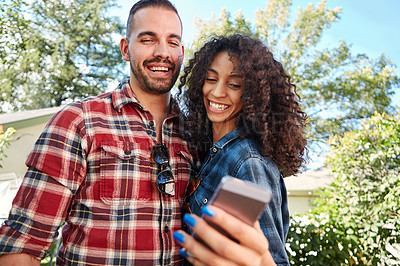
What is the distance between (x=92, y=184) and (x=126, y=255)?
0.38 m

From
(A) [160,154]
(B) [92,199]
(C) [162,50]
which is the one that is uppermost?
(C) [162,50]

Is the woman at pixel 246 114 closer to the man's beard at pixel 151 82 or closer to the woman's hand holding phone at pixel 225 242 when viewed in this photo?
the man's beard at pixel 151 82

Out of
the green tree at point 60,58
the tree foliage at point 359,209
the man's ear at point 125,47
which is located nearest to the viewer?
the man's ear at point 125,47

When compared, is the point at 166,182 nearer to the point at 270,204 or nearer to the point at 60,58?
the point at 270,204

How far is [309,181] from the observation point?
56.6 feet

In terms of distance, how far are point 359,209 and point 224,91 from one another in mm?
3621

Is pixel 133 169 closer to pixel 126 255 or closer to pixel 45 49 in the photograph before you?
pixel 126 255

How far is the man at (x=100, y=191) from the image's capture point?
65.8 inches

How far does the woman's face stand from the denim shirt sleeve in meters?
0.40

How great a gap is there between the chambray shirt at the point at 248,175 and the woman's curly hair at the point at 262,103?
9 cm

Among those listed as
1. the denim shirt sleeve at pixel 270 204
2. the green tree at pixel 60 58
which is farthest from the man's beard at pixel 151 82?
the green tree at pixel 60 58

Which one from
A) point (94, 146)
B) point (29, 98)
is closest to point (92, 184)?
point (94, 146)

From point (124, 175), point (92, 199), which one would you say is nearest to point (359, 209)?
point (124, 175)

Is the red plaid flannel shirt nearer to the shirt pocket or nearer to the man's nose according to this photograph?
the shirt pocket
